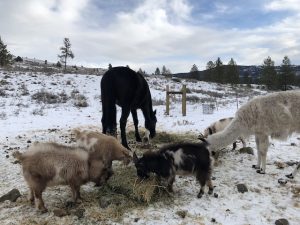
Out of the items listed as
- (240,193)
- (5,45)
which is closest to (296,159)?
(240,193)

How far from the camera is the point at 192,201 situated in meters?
5.96

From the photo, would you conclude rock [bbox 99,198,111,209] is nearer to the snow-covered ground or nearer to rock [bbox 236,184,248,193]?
the snow-covered ground

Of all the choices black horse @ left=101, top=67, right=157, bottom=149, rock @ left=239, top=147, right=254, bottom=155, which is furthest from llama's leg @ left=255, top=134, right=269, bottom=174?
black horse @ left=101, top=67, right=157, bottom=149

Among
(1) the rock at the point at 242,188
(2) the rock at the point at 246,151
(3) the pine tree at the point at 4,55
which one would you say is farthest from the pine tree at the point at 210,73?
(1) the rock at the point at 242,188

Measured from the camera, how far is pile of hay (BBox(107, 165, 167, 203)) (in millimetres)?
5852

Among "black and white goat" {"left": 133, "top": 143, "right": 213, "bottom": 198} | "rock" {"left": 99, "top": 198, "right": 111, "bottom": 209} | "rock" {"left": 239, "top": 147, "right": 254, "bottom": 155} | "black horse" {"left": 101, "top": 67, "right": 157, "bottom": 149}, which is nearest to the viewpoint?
"rock" {"left": 99, "top": 198, "right": 111, "bottom": 209}

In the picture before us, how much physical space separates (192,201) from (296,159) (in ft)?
12.8

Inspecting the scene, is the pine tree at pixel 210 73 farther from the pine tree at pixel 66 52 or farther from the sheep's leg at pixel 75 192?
the sheep's leg at pixel 75 192

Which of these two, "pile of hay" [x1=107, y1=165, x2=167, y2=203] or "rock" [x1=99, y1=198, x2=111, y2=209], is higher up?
"pile of hay" [x1=107, y1=165, x2=167, y2=203]

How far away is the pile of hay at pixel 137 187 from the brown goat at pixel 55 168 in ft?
1.32

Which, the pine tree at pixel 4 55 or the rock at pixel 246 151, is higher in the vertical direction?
the pine tree at pixel 4 55

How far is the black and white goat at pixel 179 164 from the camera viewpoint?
6129mm

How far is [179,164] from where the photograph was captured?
614cm

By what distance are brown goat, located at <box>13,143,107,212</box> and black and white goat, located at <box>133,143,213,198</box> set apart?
88 cm
